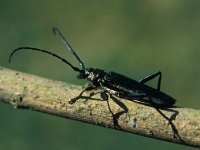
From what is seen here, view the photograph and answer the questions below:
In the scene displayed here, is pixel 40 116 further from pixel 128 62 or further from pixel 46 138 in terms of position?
pixel 128 62

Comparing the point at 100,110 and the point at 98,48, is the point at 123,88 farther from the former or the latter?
the point at 98,48

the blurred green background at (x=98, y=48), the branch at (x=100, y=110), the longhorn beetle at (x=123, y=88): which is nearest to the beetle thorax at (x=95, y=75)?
the longhorn beetle at (x=123, y=88)

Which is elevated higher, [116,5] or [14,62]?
[116,5]

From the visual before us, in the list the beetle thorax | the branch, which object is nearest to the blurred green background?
the beetle thorax

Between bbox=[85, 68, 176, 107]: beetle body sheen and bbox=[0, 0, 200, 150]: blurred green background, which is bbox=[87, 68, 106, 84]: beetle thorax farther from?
bbox=[0, 0, 200, 150]: blurred green background

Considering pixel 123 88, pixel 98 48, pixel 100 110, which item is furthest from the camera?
pixel 98 48

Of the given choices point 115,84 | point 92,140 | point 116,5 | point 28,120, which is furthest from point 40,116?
point 115,84

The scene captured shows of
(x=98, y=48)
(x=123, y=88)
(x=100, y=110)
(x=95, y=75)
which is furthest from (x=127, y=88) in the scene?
(x=98, y=48)

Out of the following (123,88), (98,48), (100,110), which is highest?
(98,48)
